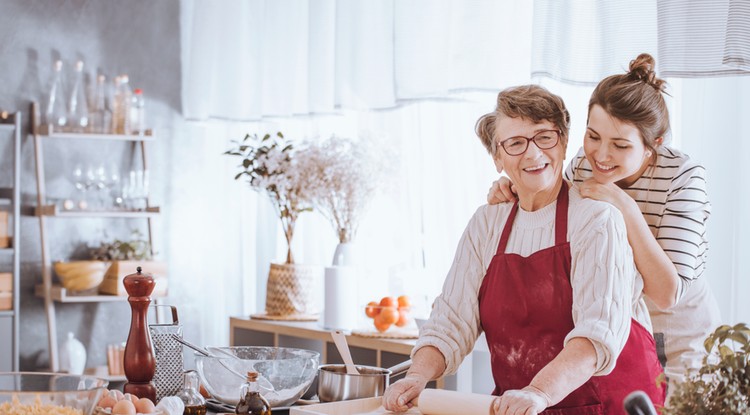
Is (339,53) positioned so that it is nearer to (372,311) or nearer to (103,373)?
(372,311)

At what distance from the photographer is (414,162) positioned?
4.01 m

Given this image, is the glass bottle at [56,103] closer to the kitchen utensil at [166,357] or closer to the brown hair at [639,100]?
the kitchen utensil at [166,357]

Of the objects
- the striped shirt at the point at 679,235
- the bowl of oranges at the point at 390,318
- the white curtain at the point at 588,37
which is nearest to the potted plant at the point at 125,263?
the bowl of oranges at the point at 390,318

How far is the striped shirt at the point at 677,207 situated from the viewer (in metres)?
2.14

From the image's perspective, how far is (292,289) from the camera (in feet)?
13.3

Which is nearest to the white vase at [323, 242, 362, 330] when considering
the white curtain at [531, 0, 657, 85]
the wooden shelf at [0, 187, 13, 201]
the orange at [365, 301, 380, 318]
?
the orange at [365, 301, 380, 318]

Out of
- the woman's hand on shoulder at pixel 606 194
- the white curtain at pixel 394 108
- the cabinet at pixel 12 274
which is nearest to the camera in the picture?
the woman's hand on shoulder at pixel 606 194

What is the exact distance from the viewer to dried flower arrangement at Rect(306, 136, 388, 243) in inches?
149

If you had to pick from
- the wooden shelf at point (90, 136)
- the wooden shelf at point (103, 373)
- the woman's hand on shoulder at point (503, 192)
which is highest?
the wooden shelf at point (90, 136)

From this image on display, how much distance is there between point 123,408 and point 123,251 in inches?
130

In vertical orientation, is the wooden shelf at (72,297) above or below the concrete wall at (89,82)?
below

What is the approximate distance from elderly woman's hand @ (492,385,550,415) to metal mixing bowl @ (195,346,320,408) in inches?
18.6

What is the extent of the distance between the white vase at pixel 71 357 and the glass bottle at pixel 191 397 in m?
3.10

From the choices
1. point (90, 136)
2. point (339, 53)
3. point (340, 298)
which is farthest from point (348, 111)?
point (90, 136)
